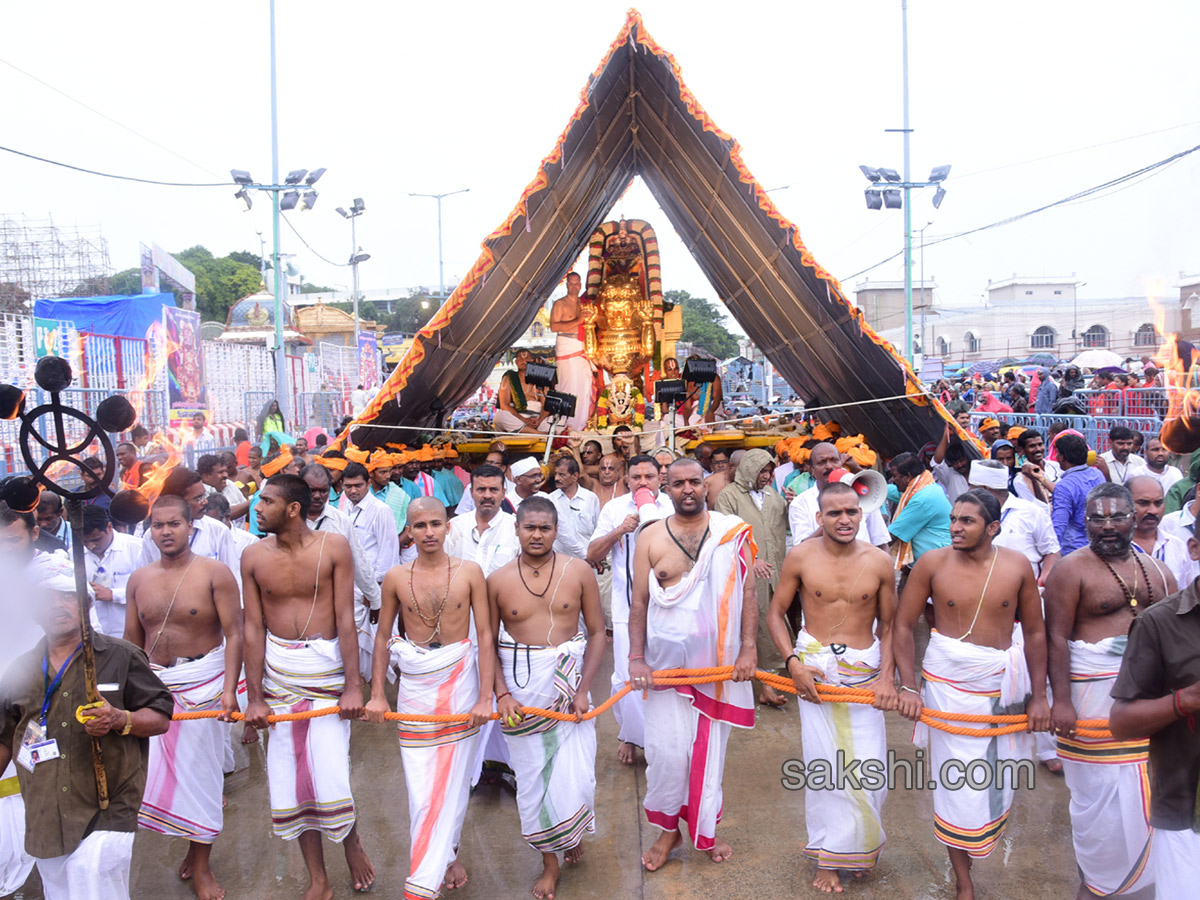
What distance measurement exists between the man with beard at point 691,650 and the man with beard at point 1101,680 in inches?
47.3

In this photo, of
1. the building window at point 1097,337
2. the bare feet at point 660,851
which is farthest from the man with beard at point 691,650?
the building window at point 1097,337

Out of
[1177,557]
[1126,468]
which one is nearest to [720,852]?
[1177,557]

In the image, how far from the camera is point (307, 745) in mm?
3617

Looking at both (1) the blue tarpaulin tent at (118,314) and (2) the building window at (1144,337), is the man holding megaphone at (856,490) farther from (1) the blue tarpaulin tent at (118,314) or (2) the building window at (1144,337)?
(2) the building window at (1144,337)

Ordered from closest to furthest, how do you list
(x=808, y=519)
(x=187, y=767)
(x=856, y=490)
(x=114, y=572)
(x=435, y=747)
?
1. (x=435, y=747)
2. (x=187, y=767)
3. (x=114, y=572)
4. (x=856, y=490)
5. (x=808, y=519)

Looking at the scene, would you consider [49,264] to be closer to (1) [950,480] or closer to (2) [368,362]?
(2) [368,362]

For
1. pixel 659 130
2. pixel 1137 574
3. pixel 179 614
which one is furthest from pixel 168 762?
pixel 659 130

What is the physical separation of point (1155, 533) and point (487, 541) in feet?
11.3

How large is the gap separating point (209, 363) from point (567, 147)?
37.9 feet

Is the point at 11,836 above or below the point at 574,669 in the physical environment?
below

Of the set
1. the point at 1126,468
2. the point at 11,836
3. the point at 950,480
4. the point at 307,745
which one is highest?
the point at 1126,468

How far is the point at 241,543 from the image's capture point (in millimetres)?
5328

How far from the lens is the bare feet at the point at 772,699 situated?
217 inches

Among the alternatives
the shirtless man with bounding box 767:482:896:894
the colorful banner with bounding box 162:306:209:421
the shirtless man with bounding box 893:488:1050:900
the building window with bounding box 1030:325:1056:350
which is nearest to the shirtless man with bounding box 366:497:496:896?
the shirtless man with bounding box 767:482:896:894
